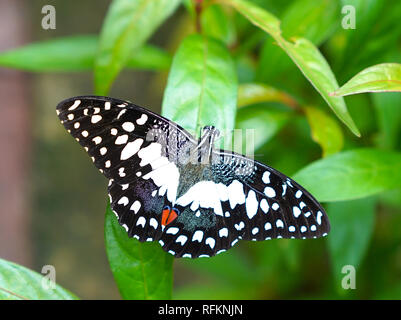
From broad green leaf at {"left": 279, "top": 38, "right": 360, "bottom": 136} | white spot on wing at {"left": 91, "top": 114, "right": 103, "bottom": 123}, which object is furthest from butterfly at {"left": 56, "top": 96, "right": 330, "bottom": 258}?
broad green leaf at {"left": 279, "top": 38, "right": 360, "bottom": 136}

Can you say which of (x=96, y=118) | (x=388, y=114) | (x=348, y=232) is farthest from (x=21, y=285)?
(x=388, y=114)

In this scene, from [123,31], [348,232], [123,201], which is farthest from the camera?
[348,232]

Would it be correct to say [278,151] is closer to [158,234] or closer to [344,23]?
[344,23]

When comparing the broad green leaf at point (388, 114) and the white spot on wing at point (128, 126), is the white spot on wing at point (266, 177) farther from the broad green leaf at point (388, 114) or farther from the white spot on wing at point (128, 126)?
the broad green leaf at point (388, 114)

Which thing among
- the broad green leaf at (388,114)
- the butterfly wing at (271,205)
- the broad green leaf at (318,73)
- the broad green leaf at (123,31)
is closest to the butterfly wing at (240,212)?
the butterfly wing at (271,205)

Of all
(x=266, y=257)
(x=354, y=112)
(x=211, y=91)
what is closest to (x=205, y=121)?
(x=211, y=91)

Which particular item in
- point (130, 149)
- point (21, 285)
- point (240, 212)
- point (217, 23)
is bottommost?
point (21, 285)

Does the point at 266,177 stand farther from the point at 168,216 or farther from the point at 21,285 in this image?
the point at 21,285
